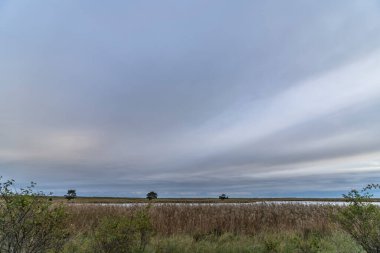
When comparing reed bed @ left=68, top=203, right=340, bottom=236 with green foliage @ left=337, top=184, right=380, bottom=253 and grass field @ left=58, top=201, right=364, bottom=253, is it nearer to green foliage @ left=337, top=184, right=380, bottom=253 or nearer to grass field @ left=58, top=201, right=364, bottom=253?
grass field @ left=58, top=201, right=364, bottom=253

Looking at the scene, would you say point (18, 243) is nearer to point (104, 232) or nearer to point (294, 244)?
point (104, 232)

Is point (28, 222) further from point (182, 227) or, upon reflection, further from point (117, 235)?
point (182, 227)

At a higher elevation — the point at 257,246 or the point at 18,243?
the point at 18,243

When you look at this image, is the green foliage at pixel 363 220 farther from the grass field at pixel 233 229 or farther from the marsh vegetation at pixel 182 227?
the grass field at pixel 233 229

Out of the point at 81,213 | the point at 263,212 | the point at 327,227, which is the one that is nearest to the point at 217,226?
the point at 263,212

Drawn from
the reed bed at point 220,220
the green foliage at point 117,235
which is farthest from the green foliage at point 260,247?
the reed bed at point 220,220

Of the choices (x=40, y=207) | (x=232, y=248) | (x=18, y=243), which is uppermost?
(x=40, y=207)

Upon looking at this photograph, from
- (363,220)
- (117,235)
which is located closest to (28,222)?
(117,235)

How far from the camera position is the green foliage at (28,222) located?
19.2 ft

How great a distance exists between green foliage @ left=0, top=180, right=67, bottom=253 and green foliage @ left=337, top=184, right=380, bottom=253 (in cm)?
625

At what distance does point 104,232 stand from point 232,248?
4.49 metres

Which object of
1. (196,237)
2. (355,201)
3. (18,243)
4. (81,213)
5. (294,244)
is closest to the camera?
(18,243)

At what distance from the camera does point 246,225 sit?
15219mm

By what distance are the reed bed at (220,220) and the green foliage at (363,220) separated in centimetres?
605
